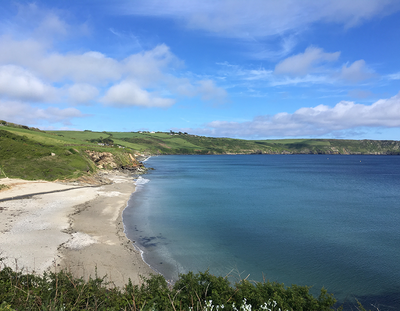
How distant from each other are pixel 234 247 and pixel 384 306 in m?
11.8

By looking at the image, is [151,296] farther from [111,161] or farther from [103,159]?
[111,161]

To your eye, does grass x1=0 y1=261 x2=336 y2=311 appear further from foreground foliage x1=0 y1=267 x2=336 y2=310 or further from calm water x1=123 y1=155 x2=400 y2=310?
calm water x1=123 y1=155 x2=400 y2=310

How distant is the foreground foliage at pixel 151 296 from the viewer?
28.9 ft

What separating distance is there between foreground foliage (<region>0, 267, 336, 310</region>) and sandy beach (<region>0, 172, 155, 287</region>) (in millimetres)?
935

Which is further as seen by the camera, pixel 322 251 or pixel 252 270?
pixel 322 251

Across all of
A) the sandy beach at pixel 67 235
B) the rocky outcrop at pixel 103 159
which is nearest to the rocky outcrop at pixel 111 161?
the rocky outcrop at pixel 103 159

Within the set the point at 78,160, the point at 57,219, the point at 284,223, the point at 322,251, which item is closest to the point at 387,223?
the point at 284,223

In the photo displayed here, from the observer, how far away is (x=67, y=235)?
23.4 m

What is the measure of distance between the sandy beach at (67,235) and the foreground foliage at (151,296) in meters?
0.94

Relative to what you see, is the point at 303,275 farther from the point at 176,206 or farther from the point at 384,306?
the point at 176,206

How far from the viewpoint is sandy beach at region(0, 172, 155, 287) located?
17.4 meters

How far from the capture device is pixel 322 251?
906 inches

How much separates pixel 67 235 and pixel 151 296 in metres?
17.9

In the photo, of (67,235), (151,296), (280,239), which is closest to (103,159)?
(67,235)
